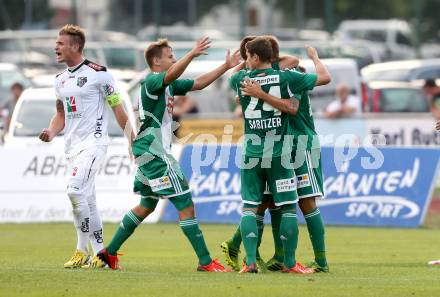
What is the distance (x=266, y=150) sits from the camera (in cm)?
1195

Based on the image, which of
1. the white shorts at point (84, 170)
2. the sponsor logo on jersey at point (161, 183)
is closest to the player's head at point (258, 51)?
the sponsor logo on jersey at point (161, 183)

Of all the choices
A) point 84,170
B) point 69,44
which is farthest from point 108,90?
point 84,170

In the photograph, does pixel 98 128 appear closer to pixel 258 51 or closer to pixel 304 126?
pixel 258 51

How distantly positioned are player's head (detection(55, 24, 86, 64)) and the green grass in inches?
85.8

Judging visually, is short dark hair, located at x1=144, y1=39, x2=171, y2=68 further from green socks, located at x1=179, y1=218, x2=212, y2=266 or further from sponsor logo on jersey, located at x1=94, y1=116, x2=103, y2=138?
green socks, located at x1=179, y1=218, x2=212, y2=266

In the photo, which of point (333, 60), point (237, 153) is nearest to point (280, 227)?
point (237, 153)

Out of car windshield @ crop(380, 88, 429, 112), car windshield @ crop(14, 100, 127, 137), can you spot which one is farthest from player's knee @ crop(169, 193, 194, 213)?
car windshield @ crop(380, 88, 429, 112)

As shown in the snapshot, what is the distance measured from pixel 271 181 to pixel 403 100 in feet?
56.0

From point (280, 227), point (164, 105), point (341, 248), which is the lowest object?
point (341, 248)

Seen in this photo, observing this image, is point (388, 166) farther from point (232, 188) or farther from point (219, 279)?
point (219, 279)

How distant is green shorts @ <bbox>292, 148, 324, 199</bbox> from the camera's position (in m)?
12.4

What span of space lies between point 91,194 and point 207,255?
4.60ft

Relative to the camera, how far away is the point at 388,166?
20.0 m

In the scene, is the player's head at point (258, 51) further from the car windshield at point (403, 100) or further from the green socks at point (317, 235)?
the car windshield at point (403, 100)
